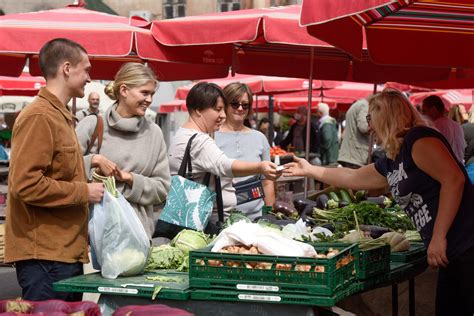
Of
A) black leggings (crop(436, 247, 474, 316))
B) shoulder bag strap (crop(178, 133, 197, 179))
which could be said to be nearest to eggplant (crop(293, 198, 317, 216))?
shoulder bag strap (crop(178, 133, 197, 179))

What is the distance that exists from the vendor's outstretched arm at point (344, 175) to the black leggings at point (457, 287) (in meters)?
0.83

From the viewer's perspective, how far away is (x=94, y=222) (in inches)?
184

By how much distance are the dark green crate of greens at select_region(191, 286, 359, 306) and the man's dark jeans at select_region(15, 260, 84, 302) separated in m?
0.67

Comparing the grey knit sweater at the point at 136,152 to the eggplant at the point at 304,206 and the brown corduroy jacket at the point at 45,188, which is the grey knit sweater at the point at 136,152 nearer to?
the brown corduroy jacket at the point at 45,188

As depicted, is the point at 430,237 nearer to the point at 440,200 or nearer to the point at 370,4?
the point at 440,200

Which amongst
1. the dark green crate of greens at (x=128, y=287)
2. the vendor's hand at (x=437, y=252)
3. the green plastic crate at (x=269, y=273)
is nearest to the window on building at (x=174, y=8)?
the vendor's hand at (x=437, y=252)

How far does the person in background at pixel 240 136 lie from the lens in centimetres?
751

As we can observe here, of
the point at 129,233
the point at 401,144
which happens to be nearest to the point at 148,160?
the point at 129,233

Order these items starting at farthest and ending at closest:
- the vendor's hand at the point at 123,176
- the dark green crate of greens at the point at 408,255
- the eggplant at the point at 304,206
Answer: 1. the eggplant at the point at 304,206
2. the dark green crate of greens at the point at 408,255
3. the vendor's hand at the point at 123,176

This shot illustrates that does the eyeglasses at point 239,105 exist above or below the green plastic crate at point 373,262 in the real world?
above

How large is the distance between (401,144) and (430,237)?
0.53m

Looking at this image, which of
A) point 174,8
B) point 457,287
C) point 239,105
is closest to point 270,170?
point 457,287

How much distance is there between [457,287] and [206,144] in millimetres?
1865

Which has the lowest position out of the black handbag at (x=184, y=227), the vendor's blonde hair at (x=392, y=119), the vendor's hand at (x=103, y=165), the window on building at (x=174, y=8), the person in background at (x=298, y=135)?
the person in background at (x=298, y=135)
